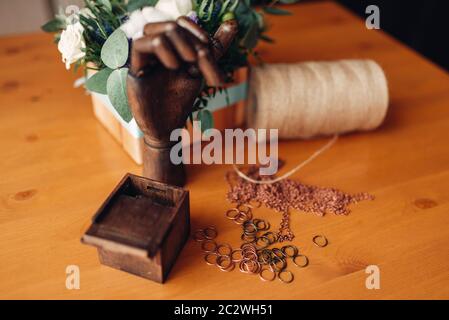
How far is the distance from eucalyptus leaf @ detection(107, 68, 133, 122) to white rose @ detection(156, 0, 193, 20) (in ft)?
0.36

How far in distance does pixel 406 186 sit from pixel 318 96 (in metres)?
0.23

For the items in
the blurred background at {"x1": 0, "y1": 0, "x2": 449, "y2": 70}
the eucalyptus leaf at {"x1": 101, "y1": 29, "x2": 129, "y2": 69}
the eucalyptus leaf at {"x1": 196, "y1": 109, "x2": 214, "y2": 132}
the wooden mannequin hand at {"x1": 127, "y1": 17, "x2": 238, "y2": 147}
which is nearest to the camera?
the wooden mannequin hand at {"x1": 127, "y1": 17, "x2": 238, "y2": 147}

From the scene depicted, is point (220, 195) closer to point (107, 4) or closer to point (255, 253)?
point (255, 253)

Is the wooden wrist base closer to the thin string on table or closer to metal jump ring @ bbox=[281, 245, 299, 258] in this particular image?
the thin string on table

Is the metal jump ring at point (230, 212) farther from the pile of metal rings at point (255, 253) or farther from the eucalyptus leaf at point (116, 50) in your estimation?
the eucalyptus leaf at point (116, 50)

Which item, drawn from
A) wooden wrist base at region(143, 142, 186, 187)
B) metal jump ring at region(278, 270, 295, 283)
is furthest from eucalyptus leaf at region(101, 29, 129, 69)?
metal jump ring at region(278, 270, 295, 283)

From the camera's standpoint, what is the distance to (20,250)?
2.30 ft

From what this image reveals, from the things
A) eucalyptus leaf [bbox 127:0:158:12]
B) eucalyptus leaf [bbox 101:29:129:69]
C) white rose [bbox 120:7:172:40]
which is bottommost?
eucalyptus leaf [bbox 101:29:129:69]

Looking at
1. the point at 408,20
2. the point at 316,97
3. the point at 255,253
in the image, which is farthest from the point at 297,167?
the point at 408,20

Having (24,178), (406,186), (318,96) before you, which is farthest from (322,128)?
(24,178)

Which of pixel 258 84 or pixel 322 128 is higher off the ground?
pixel 258 84

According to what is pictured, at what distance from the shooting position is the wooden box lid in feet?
1.98

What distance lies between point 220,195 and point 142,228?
0.23m
